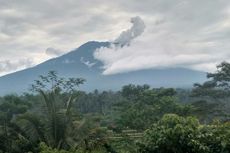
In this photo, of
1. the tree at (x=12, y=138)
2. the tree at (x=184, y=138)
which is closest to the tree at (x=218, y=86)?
the tree at (x=12, y=138)

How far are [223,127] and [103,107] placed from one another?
50.6 metres

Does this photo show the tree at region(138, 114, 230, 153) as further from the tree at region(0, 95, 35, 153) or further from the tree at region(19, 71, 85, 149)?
the tree at region(0, 95, 35, 153)

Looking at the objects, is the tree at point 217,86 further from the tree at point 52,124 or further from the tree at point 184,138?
the tree at point 184,138

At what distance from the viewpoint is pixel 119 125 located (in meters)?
32.0

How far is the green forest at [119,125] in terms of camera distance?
31.3ft

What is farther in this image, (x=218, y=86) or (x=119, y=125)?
(x=218, y=86)

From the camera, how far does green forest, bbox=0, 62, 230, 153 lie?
376 inches

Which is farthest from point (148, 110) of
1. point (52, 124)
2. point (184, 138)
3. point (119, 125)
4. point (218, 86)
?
point (184, 138)

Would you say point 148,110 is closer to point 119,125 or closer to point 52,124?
point 119,125

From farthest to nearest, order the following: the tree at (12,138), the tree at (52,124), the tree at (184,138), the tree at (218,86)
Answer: the tree at (218,86), the tree at (12,138), the tree at (52,124), the tree at (184,138)

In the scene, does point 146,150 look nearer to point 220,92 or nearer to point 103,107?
point 220,92

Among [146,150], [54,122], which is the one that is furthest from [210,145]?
[54,122]

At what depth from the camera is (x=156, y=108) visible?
33.2 m

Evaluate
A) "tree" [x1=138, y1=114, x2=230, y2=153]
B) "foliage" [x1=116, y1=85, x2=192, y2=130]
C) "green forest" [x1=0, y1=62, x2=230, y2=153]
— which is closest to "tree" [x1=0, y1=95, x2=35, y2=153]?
"green forest" [x1=0, y1=62, x2=230, y2=153]
